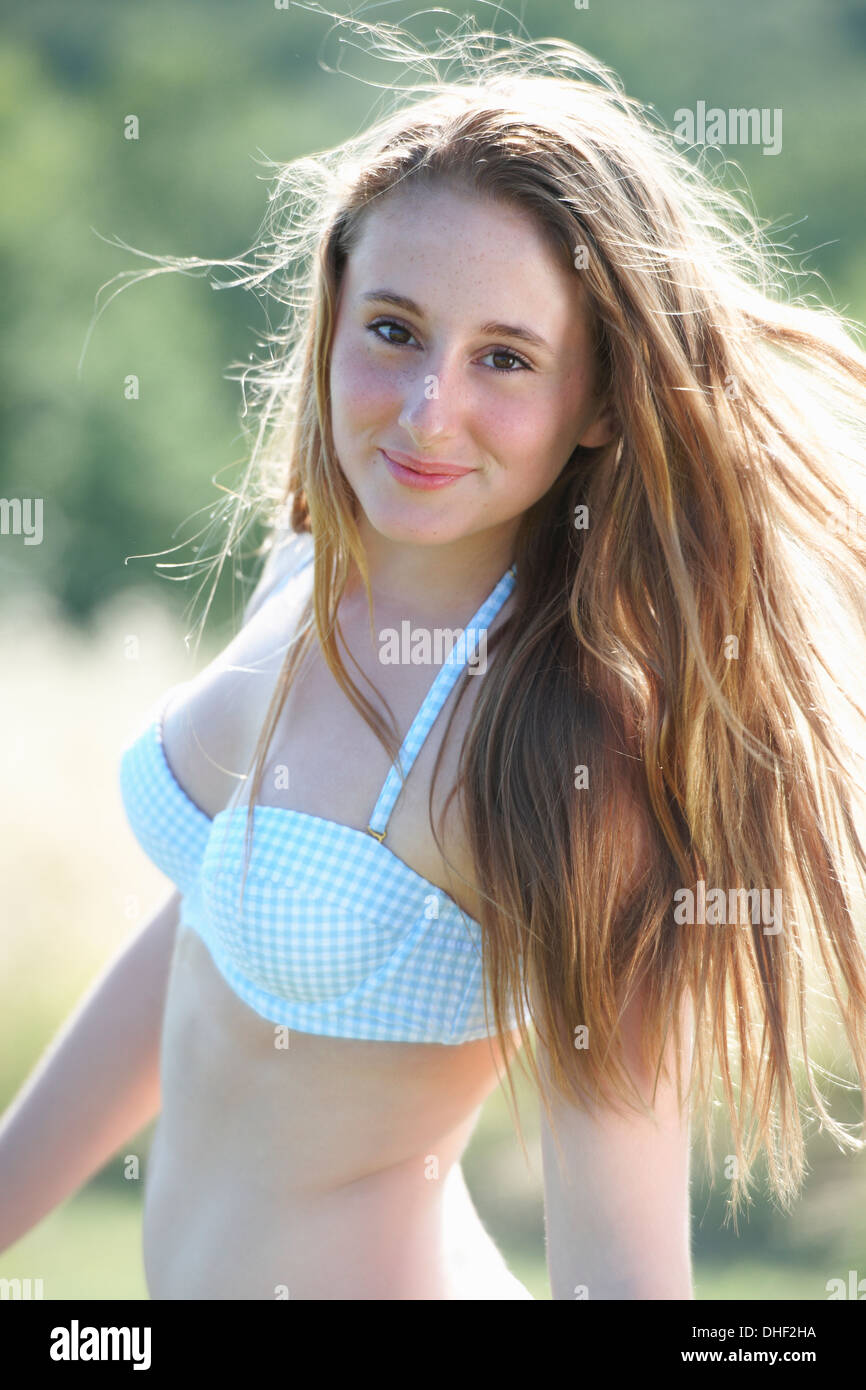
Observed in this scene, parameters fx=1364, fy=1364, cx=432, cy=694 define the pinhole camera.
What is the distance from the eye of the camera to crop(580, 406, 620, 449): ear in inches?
49.2

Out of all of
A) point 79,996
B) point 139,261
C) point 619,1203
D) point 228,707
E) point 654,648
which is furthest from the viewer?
point 139,261

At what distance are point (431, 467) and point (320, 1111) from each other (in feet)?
1.95

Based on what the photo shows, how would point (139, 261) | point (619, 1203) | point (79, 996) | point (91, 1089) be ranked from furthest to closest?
point (139, 261)
point (79, 996)
point (91, 1089)
point (619, 1203)

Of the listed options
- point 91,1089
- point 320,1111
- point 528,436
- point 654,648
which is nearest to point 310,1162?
point 320,1111

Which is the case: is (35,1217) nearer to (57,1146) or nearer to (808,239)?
(57,1146)

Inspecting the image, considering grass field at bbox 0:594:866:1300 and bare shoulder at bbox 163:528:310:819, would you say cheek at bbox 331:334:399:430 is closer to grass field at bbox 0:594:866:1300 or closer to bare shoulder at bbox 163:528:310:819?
bare shoulder at bbox 163:528:310:819

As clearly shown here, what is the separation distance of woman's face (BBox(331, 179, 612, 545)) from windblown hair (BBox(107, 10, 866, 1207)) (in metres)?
0.03

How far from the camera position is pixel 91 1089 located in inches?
59.9

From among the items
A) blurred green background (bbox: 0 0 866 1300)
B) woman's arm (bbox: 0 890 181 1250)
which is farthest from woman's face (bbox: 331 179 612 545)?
blurred green background (bbox: 0 0 866 1300)

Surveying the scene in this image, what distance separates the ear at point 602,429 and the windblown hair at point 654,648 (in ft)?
0.03

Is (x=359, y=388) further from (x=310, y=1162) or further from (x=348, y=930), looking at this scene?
(x=310, y=1162)

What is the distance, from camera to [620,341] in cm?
119
